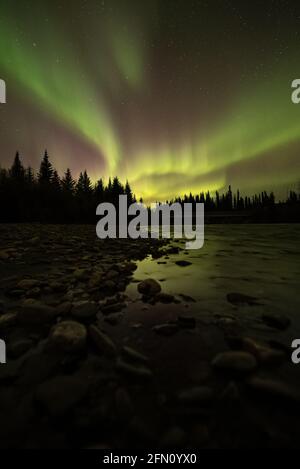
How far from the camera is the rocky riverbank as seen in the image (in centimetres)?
118

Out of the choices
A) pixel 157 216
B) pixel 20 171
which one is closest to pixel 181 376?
pixel 20 171

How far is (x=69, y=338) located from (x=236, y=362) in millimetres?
1619

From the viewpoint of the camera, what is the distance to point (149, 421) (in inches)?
48.9

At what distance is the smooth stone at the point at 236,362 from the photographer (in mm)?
1655

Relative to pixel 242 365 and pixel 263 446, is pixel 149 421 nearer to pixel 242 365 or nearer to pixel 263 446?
pixel 263 446

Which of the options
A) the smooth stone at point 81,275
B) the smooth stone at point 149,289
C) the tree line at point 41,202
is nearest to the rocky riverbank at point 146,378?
the smooth stone at point 149,289

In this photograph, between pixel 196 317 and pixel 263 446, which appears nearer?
pixel 263 446

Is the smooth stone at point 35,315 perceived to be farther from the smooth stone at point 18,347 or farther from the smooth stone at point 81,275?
the smooth stone at point 81,275

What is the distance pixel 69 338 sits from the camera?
2.01 metres

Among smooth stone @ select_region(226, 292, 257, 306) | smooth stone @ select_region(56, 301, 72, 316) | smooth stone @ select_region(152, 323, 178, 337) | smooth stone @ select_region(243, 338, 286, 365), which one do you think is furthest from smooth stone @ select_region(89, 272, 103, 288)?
smooth stone @ select_region(243, 338, 286, 365)

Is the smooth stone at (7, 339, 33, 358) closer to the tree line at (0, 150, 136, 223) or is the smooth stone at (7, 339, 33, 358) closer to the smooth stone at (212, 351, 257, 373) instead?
the smooth stone at (212, 351, 257, 373)

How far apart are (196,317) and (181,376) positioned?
117cm
